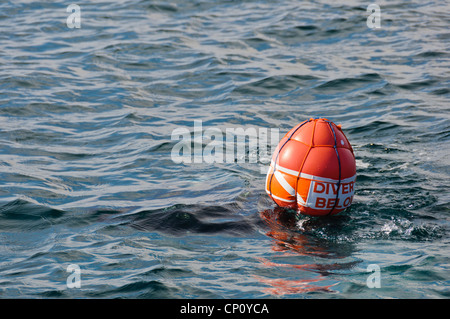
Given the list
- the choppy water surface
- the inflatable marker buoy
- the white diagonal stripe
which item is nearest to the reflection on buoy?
the choppy water surface

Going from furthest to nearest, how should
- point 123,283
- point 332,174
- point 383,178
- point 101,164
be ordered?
point 101,164, point 383,178, point 332,174, point 123,283

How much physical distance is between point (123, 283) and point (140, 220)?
77.6 inches

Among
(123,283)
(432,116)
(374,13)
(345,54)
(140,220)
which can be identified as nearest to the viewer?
(123,283)

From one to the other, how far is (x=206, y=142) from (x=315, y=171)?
4861 mm

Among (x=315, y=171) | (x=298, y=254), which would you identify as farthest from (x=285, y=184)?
(x=298, y=254)

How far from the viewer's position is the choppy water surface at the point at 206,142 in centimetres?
750

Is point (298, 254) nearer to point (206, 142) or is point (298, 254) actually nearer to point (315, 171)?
point (315, 171)

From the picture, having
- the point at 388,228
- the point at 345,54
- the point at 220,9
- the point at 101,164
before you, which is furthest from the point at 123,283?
the point at 220,9

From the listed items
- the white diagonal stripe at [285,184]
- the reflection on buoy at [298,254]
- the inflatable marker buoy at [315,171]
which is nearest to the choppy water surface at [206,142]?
the reflection on buoy at [298,254]

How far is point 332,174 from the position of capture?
831 cm

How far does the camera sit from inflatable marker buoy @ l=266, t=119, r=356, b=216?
8336 mm

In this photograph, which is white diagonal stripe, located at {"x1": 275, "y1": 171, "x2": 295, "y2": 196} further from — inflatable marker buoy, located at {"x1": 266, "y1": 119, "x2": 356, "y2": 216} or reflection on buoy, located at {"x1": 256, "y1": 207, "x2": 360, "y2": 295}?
reflection on buoy, located at {"x1": 256, "y1": 207, "x2": 360, "y2": 295}

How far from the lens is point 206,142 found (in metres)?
12.9

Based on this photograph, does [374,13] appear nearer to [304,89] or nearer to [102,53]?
[304,89]
